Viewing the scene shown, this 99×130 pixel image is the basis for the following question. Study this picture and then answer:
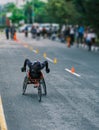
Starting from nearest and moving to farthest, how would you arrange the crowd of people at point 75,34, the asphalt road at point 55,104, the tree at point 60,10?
1. the asphalt road at point 55,104
2. the crowd of people at point 75,34
3. the tree at point 60,10

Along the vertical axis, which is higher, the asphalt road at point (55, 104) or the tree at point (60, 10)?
the asphalt road at point (55, 104)

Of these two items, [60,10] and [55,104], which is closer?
[55,104]

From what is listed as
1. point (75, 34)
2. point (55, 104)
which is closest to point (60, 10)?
point (75, 34)

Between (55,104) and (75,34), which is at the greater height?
(55,104)

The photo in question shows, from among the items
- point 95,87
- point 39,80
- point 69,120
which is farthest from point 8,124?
point 95,87

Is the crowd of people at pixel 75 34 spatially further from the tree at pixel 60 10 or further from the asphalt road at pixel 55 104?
the asphalt road at pixel 55 104

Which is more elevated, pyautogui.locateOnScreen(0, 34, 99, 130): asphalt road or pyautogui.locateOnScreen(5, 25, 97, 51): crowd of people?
pyautogui.locateOnScreen(0, 34, 99, 130): asphalt road

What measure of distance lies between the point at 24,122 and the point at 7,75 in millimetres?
9036

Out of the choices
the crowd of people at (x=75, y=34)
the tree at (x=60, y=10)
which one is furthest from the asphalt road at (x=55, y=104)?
the tree at (x=60, y=10)

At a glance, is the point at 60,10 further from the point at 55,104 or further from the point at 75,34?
the point at 55,104

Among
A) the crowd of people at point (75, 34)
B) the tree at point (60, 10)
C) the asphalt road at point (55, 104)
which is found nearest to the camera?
the asphalt road at point (55, 104)

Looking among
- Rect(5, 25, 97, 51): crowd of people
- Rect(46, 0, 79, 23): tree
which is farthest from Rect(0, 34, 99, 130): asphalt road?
Rect(46, 0, 79, 23): tree

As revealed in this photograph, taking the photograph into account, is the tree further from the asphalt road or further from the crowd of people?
the asphalt road

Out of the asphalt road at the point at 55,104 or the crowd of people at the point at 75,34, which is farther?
the crowd of people at the point at 75,34
